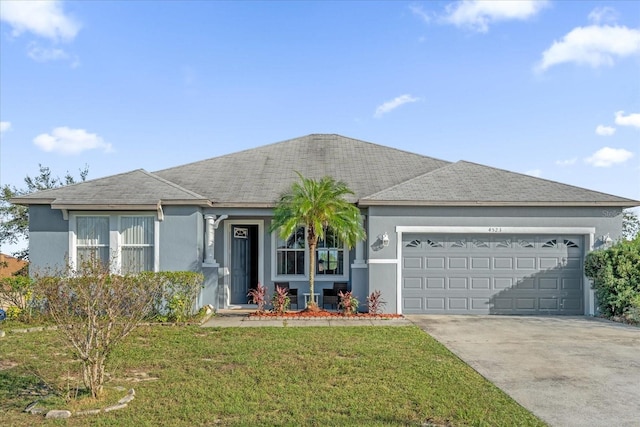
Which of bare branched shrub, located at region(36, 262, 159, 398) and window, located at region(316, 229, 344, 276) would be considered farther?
window, located at region(316, 229, 344, 276)

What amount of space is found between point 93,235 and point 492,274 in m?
11.1

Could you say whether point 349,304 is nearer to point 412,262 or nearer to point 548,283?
point 412,262

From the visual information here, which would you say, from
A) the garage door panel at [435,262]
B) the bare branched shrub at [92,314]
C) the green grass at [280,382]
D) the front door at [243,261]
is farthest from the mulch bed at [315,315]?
the bare branched shrub at [92,314]

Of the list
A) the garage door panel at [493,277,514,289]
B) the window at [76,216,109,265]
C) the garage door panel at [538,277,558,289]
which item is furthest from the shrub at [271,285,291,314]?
the garage door panel at [538,277,558,289]

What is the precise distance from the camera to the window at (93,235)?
13.3 meters

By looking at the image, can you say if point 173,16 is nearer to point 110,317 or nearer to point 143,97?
point 143,97

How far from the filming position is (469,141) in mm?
19172

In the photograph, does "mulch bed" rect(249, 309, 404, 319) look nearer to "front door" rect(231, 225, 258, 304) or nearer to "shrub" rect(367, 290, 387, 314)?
"shrub" rect(367, 290, 387, 314)

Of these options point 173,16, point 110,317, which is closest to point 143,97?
point 173,16

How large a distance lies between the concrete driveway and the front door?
5.42 m

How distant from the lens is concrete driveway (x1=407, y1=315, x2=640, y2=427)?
572 cm

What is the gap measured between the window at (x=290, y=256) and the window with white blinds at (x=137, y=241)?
3701 mm

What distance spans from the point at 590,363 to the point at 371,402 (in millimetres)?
4423

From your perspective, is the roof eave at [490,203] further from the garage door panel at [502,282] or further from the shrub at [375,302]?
the shrub at [375,302]
